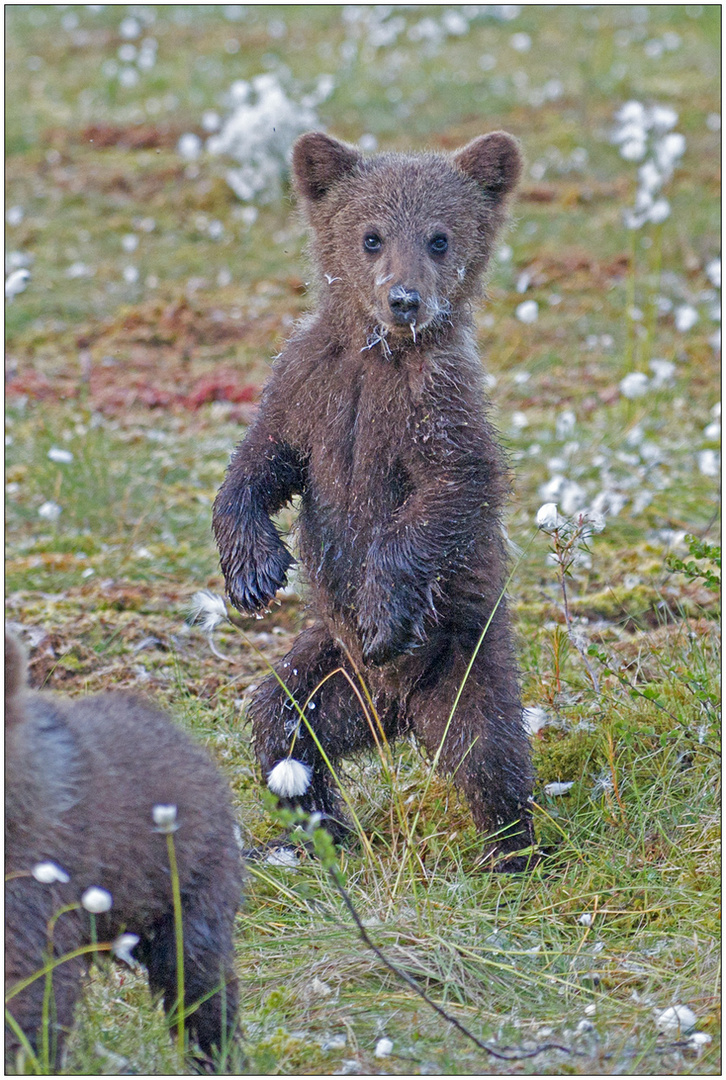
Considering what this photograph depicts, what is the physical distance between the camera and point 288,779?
13.9ft

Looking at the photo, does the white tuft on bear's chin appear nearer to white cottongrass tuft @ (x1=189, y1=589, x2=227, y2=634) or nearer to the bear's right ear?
white cottongrass tuft @ (x1=189, y1=589, x2=227, y2=634)

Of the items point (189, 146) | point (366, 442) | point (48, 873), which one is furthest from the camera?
point (189, 146)

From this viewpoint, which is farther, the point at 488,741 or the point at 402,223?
the point at 402,223

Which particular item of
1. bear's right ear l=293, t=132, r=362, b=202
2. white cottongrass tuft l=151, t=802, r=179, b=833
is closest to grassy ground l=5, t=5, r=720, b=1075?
white cottongrass tuft l=151, t=802, r=179, b=833

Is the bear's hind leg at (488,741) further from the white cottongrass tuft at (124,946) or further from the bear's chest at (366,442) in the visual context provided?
the white cottongrass tuft at (124,946)

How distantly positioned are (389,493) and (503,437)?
55 centimetres

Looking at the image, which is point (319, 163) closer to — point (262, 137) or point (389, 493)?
point (389, 493)

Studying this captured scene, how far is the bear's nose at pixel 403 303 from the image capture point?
4145mm

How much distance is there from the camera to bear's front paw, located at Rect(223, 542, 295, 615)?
4426 millimetres

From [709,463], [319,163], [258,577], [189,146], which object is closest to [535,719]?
[258,577]

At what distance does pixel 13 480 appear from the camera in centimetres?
724

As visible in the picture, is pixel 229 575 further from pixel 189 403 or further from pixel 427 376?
pixel 189 403

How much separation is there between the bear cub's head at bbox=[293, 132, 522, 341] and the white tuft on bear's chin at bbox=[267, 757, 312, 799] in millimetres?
1400

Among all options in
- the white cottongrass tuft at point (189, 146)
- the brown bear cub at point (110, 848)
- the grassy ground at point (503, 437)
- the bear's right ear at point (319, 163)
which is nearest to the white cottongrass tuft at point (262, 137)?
the white cottongrass tuft at point (189, 146)
